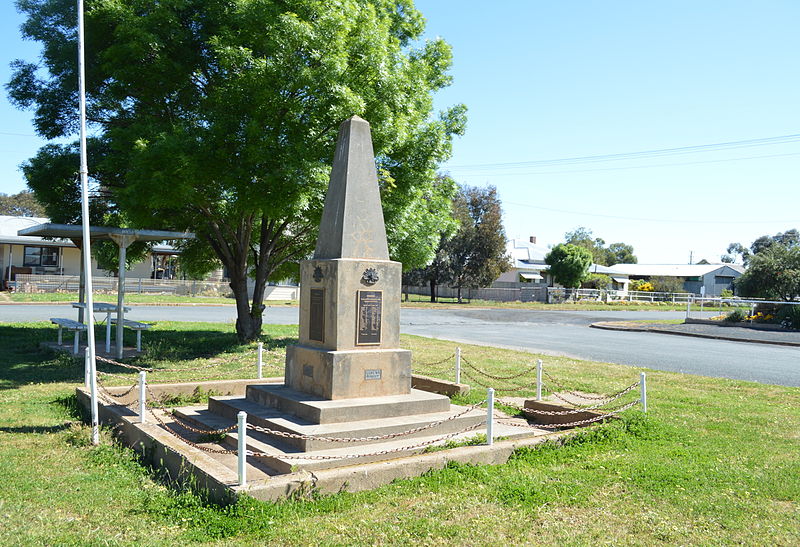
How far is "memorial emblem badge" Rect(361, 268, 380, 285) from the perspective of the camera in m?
9.24

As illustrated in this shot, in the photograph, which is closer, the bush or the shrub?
the bush

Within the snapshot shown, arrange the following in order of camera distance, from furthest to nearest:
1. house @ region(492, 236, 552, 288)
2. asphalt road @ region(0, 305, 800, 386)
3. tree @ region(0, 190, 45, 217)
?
1. tree @ region(0, 190, 45, 217)
2. house @ region(492, 236, 552, 288)
3. asphalt road @ region(0, 305, 800, 386)

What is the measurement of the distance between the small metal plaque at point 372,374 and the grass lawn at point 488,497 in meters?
2.24

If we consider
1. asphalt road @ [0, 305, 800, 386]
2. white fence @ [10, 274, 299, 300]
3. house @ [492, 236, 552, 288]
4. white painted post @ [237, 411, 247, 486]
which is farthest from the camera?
house @ [492, 236, 552, 288]

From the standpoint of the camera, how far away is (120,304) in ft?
50.4

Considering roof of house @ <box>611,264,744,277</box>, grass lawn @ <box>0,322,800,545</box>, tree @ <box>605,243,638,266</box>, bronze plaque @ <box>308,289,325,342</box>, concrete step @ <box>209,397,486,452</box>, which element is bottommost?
grass lawn @ <box>0,322,800,545</box>

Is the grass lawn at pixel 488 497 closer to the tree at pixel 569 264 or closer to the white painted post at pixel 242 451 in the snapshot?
the white painted post at pixel 242 451

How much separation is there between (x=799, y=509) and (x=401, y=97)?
11.6 m

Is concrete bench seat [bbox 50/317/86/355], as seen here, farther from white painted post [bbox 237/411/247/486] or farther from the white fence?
the white fence

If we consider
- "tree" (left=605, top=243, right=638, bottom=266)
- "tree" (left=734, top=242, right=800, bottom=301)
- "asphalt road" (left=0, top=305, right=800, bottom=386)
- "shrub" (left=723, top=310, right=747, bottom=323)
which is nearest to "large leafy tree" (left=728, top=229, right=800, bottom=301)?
"tree" (left=734, top=242, right=800, bottom=301)

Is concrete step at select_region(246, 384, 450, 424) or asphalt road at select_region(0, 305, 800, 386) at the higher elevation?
concrete step at select_region(246, 384, 450, 424)

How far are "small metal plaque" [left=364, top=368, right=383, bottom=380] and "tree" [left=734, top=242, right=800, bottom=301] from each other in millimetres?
39975

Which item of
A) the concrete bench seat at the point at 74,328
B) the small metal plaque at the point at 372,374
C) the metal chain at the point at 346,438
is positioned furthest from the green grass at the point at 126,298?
the metal chain at the point at 346,438

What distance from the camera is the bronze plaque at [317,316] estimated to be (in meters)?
9.28
